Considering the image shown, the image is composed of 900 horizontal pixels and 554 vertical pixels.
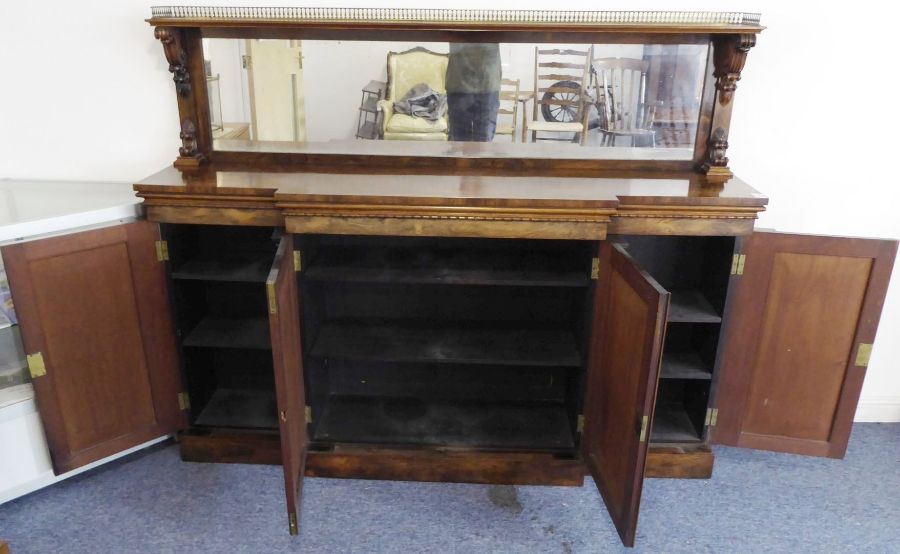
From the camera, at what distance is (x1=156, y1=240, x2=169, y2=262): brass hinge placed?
6.06 feet

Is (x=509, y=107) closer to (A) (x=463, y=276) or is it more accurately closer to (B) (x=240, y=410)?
(A) (x=463, y=276)

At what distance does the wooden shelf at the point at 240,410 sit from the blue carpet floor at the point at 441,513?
138 millimetres

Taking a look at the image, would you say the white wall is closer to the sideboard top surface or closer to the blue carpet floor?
the sideboard top surface

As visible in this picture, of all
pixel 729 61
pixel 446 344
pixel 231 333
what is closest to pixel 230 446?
pixel 231 333

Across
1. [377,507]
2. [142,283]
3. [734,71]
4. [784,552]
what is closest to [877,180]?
[734,71]

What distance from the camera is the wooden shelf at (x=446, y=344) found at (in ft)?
6.21

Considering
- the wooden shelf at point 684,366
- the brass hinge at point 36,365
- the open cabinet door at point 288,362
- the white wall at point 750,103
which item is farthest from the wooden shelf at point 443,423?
the white wall at point 750,103

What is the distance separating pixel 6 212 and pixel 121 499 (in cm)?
89

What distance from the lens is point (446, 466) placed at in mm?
1956

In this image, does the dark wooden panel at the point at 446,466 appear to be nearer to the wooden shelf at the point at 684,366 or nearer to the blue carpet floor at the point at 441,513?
the blue carpet floor at the point at 441,513

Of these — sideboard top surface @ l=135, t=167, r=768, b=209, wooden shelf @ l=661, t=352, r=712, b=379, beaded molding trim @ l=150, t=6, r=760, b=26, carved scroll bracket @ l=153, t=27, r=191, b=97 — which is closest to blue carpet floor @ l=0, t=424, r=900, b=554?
wooden shelf @ l=661, t=352, r=712, b=379

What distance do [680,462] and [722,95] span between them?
1118 millimetres

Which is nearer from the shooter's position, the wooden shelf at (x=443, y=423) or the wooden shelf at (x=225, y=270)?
the wooden shelf at (x=225, y=270)

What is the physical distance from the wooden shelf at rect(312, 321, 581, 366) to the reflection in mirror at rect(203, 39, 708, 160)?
559 mm
